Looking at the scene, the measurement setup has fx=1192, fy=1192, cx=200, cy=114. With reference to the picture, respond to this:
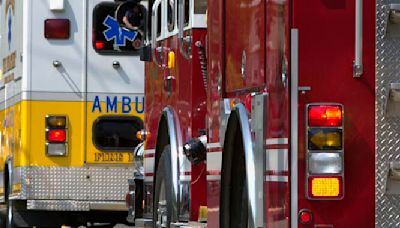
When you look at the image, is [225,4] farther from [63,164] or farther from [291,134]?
[63,164]

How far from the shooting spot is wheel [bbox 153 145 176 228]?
849 cm

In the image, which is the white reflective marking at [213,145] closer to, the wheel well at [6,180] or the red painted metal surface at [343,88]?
the red painted metal surface at [343,88]

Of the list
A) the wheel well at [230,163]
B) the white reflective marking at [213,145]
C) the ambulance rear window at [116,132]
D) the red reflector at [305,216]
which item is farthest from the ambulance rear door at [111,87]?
the red reflector at [305,216]

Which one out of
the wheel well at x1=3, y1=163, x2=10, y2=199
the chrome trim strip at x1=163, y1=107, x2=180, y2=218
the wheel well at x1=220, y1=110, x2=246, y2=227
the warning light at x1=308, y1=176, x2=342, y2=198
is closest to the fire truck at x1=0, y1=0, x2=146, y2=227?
the wheel well at x1=3, y1=163, x2=10, y2=199

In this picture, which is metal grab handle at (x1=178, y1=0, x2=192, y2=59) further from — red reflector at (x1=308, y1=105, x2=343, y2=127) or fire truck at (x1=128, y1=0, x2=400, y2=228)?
red reflector at (x1=308, y1=105, x2=343, y2=127)

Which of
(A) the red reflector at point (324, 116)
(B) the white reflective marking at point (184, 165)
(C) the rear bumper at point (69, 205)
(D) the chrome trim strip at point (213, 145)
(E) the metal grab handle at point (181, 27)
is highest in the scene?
(E) the metal grab handle at point (181, 27)

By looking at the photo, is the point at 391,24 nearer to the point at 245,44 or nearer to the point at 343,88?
the point at 343,88

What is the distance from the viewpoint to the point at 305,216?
5379 millimetres

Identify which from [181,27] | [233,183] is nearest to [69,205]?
[181,27]

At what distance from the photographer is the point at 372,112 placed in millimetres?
5434

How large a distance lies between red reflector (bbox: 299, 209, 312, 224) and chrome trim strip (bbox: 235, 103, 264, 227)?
0.48 metres

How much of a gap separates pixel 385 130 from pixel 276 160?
547 mm

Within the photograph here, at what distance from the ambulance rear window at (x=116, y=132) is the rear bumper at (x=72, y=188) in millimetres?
277

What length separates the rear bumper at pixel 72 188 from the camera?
12.2 meters
